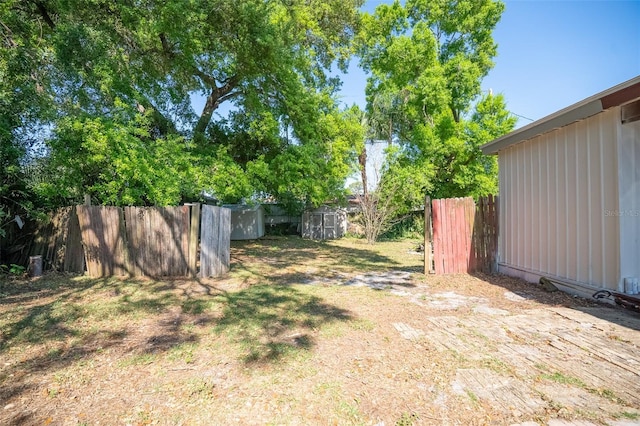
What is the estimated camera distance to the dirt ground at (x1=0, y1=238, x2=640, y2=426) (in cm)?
226

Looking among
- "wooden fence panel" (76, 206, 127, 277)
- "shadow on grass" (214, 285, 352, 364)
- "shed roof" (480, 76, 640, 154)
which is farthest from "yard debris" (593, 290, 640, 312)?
"wooden fence panel" (76, 206, 127, 277)

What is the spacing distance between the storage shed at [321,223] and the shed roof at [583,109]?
39.8 ft

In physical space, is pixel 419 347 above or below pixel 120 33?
below

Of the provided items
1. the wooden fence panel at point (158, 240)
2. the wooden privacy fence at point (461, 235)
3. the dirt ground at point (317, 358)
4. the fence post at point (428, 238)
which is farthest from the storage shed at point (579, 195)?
the wooden fence panel at point (158, 240)

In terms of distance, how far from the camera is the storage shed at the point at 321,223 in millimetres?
17938

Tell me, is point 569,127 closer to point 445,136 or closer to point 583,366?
point 583,366

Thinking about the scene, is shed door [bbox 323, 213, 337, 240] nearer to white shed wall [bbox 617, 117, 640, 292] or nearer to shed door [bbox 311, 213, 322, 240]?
shed door [bbox 311, 213, 322, 240]

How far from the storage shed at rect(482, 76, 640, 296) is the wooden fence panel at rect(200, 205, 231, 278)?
19.4 feet

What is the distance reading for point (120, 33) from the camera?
9297 millimetres

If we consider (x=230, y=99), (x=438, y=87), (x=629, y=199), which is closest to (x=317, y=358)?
(x=629, y=199)

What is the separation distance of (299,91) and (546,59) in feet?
25.6

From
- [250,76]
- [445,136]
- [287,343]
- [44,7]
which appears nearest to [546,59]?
[445,136]

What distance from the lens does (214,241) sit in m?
7.04

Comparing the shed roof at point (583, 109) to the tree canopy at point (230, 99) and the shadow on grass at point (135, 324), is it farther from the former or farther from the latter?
the tree canopy at point (230, 99)
